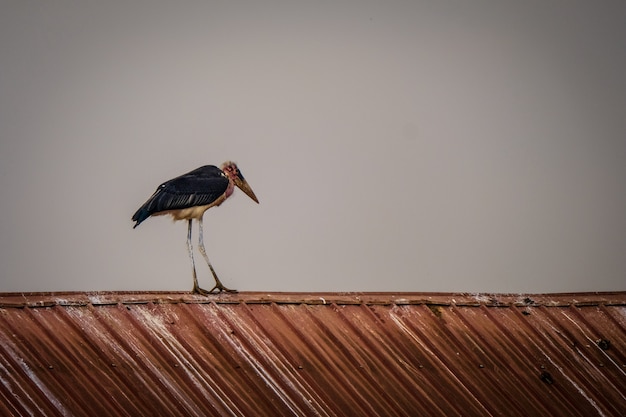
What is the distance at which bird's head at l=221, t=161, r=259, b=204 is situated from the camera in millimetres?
16703

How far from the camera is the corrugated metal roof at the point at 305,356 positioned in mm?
13453

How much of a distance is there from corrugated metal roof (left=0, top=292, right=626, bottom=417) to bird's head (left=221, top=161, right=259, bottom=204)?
2.40 meters

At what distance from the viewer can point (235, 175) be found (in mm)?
16766

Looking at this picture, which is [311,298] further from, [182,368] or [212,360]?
[182,368]

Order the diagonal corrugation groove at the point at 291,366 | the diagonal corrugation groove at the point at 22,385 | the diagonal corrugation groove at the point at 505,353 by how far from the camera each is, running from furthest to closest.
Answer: the diagonal corrugation groove at the point at 505,353 → the diagonal corrugation groove at the point at 291,366 → the diagonal corrugation groove at the point at 22,385

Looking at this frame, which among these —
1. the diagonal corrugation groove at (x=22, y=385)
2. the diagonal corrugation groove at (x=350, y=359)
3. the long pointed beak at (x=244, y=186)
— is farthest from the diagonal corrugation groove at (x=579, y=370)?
the diagonal corrugation groove at (x=22, y=385)

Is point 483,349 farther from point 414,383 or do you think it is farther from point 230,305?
point 230,305

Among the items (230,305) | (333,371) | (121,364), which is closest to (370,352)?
(333,371)

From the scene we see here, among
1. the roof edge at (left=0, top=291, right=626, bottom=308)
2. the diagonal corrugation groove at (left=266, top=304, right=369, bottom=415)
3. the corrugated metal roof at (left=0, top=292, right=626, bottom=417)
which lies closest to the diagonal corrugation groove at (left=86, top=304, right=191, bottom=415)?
the corrugated metal roof at (left=0, top=292, right=626, bottom=417)

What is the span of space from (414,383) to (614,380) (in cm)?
226

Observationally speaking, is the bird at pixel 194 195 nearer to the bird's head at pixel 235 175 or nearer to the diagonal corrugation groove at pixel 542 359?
the bird's head at pixel 235 175

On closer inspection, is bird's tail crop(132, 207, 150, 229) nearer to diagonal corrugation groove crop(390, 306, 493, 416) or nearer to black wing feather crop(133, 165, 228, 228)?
black wing feather crop(133, 165, 228, 228)

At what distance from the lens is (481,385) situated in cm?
1417

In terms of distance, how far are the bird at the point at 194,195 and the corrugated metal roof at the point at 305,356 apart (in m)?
1.39
